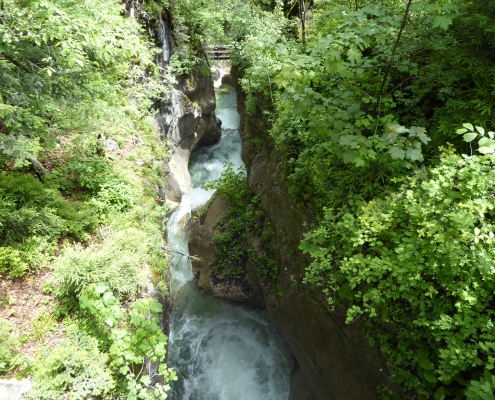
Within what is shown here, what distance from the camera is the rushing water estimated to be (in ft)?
29.1

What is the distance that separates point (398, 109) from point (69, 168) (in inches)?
292

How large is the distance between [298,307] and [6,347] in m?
5.60

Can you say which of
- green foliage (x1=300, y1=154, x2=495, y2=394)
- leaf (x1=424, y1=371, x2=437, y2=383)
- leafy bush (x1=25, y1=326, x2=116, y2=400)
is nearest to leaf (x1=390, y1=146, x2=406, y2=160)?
green foliage (x1=300, y1=154, x2=495, y2=394)

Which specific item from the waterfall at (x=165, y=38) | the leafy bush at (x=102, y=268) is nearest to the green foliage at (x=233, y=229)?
the leafy bush at (x=102, y=268)

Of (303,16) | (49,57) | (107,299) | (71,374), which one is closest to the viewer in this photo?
(71,374)

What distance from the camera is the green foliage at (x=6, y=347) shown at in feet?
13.9

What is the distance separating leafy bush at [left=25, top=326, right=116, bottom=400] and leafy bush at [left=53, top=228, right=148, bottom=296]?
954 millimetres

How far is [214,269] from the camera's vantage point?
400 inches

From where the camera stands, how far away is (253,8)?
43.7ft

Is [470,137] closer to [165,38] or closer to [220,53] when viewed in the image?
[165,38]

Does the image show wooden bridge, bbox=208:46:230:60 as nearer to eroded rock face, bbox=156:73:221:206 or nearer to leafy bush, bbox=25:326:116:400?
eroded rock face, bbox=156:73:221:206

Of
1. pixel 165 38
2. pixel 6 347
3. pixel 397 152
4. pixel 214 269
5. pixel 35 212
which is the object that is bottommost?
pixel 214 269

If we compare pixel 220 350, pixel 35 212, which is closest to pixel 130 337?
pixel 35 212

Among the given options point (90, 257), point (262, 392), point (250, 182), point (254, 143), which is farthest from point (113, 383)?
point (254, 143)
